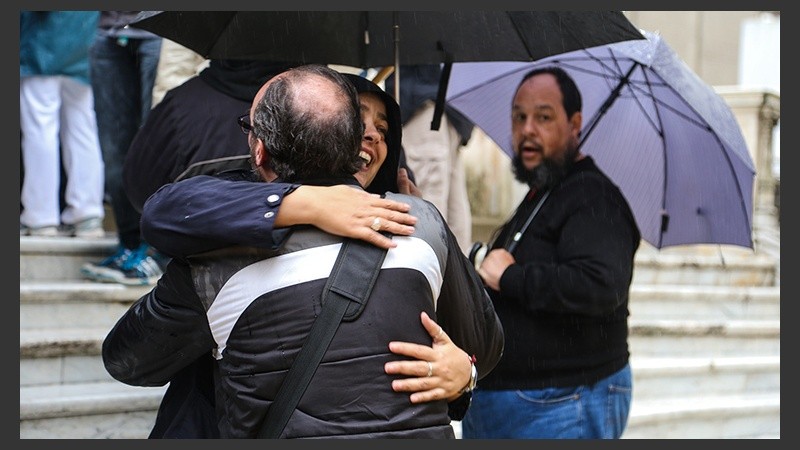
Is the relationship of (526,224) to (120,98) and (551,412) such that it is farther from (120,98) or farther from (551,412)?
(120,98)

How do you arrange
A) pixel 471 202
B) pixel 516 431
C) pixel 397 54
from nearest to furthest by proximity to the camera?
pixel 397 54, pixel 516 431, pixel 471 202

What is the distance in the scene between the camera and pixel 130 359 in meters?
2.89

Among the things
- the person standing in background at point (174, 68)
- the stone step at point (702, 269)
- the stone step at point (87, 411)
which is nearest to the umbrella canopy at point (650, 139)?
the person standing in background at point (174, 68)

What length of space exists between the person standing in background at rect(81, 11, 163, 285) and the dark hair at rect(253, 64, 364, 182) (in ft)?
10.6

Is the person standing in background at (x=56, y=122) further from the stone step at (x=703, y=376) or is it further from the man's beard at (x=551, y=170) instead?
the stone step at (x=703, y=376)

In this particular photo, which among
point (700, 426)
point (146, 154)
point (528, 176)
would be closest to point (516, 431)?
point (528, 176)

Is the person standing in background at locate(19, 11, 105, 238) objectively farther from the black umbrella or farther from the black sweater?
the black sweater

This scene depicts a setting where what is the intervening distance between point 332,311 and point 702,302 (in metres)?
5.86

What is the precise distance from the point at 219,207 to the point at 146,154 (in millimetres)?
1507

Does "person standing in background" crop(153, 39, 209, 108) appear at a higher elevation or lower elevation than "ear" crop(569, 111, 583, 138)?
higher

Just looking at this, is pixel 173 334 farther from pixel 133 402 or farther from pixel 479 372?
pixel 133 402

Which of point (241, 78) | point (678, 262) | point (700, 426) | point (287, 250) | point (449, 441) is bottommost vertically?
point (700, 426)

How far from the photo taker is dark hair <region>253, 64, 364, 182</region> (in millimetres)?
2566

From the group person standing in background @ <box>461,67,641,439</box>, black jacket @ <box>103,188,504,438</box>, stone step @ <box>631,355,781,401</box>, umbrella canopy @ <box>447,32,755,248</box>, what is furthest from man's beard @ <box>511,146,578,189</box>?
stone step @ <box>631,355,781,401</box>
